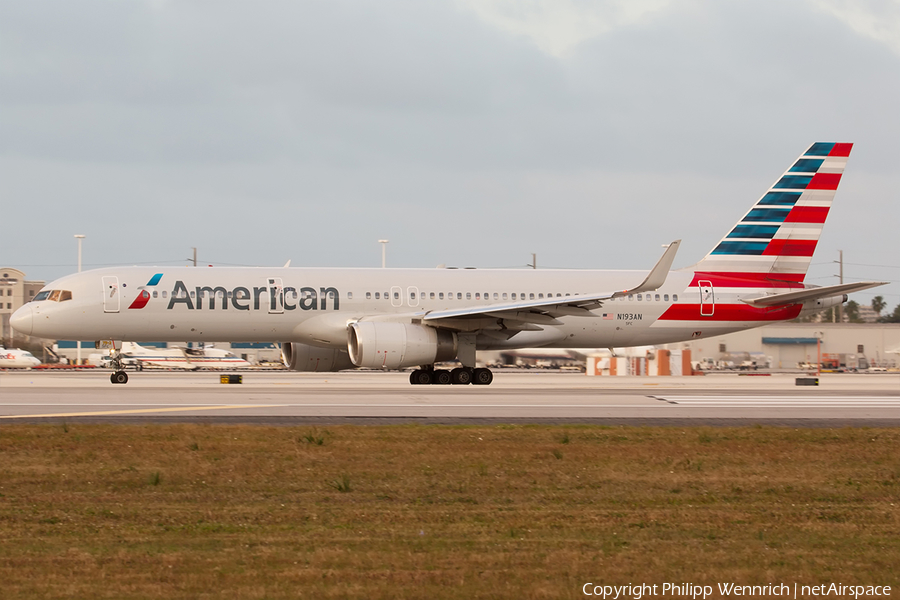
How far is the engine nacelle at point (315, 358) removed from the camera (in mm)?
31922

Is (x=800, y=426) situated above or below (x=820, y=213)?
below

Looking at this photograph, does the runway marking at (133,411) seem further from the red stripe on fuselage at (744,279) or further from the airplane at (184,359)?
the airplane at (184,359)

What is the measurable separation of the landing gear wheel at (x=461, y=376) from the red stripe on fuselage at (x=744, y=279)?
909 cm

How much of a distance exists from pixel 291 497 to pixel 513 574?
3.62m

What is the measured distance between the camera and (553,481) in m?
10.8

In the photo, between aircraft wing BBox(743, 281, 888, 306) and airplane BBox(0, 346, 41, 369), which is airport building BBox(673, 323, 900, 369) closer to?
aircraft wing BBox(743, 281, 888, 306)

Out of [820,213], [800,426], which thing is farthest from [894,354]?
[800,426]

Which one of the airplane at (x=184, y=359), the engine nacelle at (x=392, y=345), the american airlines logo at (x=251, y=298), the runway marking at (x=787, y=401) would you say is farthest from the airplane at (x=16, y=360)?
the runway marking at (x=787, y=401)

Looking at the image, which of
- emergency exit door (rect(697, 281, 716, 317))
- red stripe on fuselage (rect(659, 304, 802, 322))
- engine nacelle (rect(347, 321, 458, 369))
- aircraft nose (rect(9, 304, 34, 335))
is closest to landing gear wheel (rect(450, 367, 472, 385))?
engine nacelle (rect(347, 321, 458, 369))

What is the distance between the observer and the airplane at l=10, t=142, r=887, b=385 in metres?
28.5

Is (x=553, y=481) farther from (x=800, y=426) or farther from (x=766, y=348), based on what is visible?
(x=766, y=348)

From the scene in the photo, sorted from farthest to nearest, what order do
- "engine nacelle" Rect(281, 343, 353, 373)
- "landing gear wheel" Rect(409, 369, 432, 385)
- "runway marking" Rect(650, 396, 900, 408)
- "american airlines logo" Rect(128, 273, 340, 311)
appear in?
"engine nacelle" Rect(281, 343, 353, 373)
"landing gear wheel" Rect(409, 369, 432, 385)
"american airlines logo" Rect(128, 273, 340, 311)
"runway marking" Rect(650, 396, 900, 408)

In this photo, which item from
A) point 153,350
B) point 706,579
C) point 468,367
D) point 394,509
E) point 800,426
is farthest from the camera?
point 153,350

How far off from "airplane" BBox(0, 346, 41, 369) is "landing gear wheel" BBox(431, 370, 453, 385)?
46.6m
